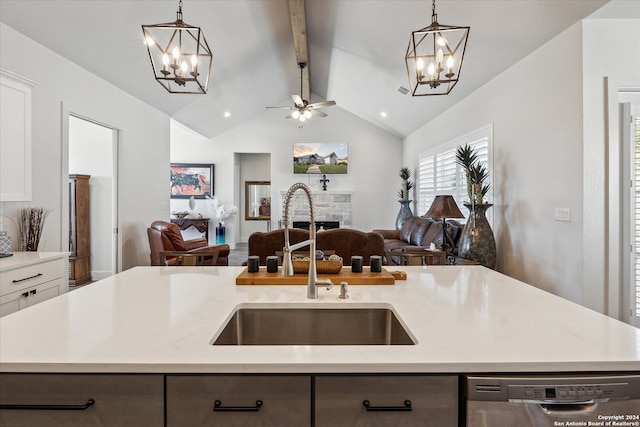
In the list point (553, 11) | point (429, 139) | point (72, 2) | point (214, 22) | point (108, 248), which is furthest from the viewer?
point (429, 139)

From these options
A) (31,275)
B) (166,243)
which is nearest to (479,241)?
(166,243)

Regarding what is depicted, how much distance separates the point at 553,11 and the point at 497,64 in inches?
40.9

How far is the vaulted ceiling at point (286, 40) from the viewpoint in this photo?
301 centimetres

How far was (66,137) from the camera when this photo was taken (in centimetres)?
356

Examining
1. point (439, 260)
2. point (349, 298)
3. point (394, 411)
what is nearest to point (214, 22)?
point (439, 260)

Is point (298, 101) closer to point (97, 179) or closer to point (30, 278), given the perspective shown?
point (97, 179)

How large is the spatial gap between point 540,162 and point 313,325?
3.04 meters

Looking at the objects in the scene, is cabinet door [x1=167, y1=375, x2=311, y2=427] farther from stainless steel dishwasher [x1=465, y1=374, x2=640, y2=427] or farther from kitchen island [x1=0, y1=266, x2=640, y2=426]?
stainless steel dishwasher [x1=465, y1=374, x2=640, y2=427]

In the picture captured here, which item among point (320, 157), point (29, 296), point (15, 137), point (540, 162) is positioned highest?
point (320, 157)

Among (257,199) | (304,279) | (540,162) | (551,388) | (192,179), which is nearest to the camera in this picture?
(551,388)

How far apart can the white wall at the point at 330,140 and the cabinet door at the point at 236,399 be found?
7.48m

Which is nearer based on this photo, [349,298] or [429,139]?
[349,298]

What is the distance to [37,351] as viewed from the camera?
34.3 inches

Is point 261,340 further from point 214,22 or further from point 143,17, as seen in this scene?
point 214,22
